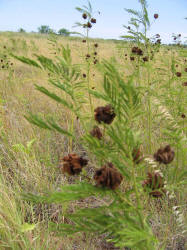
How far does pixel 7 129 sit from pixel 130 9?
150 cm

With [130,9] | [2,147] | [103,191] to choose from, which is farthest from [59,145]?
[103,191]

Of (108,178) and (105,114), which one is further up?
(105,114)

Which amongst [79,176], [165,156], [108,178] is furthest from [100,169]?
[79,176]

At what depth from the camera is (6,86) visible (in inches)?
137

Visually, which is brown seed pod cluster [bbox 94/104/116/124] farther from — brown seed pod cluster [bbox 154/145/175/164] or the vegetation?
brown seed pod cluster [bbox 154/145/175/164]

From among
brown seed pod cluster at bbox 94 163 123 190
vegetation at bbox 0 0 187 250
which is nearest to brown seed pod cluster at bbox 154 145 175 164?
vegetation at bbox 0 0 187 250

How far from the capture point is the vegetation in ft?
1.41

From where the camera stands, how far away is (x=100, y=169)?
17.2 inches

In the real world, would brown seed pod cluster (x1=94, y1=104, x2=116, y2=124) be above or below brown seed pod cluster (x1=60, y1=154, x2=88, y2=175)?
above

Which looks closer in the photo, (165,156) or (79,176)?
(165,156)

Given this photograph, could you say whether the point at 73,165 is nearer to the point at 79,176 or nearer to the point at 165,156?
the point at 165,156

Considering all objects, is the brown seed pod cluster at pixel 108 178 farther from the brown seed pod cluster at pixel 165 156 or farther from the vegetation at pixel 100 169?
the brown seed pod cluster at pixel 165 156

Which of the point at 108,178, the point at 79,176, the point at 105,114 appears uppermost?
the point at 105,114

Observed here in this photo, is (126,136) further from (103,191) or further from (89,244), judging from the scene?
(89,244)
